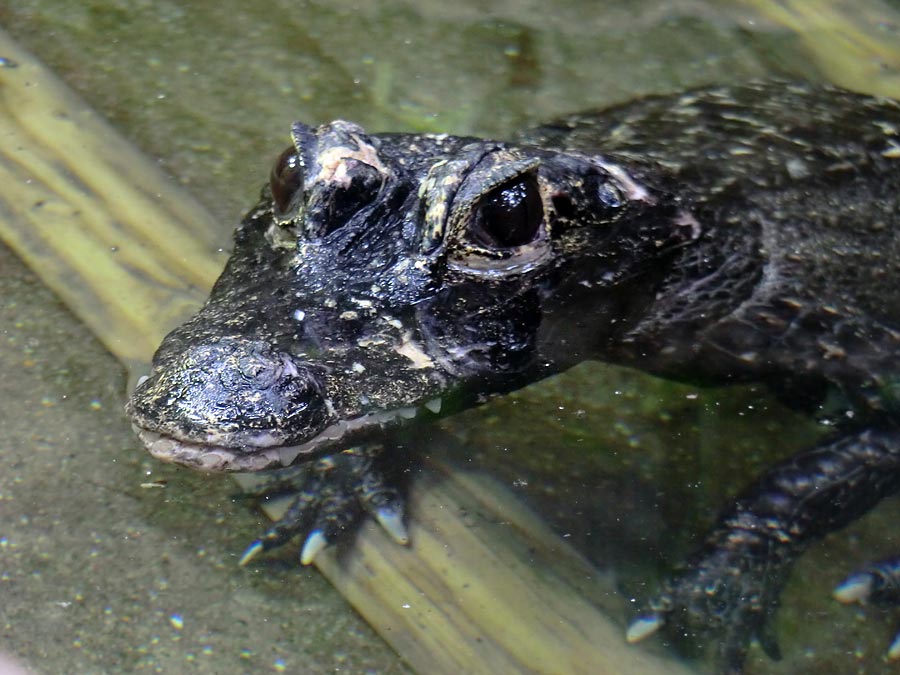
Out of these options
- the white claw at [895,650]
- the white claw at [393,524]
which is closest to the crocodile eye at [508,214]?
the white claw at [393,524]

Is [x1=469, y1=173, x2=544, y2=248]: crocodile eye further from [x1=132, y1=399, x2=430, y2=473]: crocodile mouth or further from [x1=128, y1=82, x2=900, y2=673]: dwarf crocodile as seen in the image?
[x1=132, y1=399, x2=430, y2=473]: crocodile mouth

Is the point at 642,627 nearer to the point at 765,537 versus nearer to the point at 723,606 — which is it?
the point at 723,606

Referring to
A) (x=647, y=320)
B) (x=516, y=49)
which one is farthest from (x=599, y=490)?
(x=516, y=49)

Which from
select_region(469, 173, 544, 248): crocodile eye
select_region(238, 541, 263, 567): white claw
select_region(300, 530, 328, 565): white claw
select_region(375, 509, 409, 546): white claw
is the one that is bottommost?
select_region(238, 541, 263, 567): white claw

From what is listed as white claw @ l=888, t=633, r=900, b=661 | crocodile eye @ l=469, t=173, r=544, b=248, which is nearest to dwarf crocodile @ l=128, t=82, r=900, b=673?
crocodile eye @ l=469, t=173, r=544, b=248

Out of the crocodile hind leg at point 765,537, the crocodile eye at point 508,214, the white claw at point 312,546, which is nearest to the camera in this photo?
the crocodile eye at point 508,214

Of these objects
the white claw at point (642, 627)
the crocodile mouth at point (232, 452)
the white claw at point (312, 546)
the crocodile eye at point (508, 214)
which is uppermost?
the crocodile eye at point (508, 214)

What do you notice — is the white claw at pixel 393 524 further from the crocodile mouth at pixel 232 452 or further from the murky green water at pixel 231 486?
the crocodile mouth at pixel 232 452
